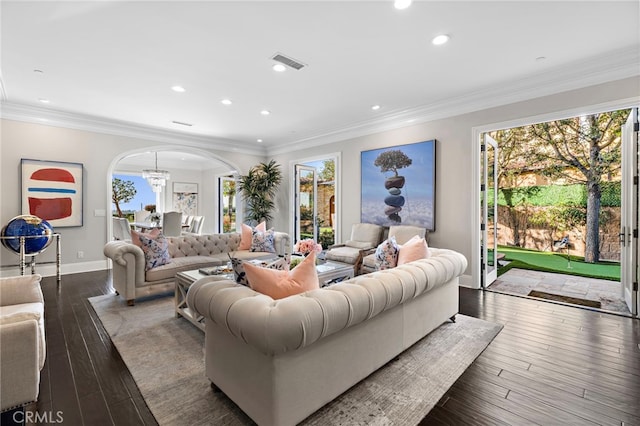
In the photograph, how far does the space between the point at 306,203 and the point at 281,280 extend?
19.3ft

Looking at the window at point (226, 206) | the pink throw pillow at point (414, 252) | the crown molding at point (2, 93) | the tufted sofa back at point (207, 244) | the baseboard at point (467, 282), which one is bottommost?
the baseboard at point (467, 282)

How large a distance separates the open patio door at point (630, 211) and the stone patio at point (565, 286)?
0.27 metres

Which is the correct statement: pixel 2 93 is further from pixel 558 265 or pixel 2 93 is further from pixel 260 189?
pixel 558 265

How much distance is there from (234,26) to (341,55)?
44.5 inches

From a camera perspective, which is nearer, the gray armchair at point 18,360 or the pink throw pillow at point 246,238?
the gray armchair at point 18,360

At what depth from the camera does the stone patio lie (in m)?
4.04

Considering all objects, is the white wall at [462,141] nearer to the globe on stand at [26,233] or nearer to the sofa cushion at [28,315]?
the sofa cushion at [28,315]

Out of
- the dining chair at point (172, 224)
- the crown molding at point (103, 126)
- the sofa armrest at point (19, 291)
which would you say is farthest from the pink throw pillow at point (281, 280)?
the dining chair at point (172, 224)

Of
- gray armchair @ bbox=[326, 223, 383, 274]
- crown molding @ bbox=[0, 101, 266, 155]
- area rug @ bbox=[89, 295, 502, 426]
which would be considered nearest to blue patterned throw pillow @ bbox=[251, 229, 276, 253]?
gray armchair @ bbox=[326, 223, 383, 274]

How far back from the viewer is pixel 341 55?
3.20m

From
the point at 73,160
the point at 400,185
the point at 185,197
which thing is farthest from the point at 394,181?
the point at 185,197

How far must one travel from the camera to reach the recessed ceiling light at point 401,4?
92.7 inches

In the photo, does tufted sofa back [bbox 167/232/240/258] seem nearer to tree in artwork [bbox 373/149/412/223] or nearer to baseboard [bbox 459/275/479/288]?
tree in artwork [bbox 373/149/412/223]

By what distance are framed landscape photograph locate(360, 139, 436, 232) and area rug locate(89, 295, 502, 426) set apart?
2143 mm
